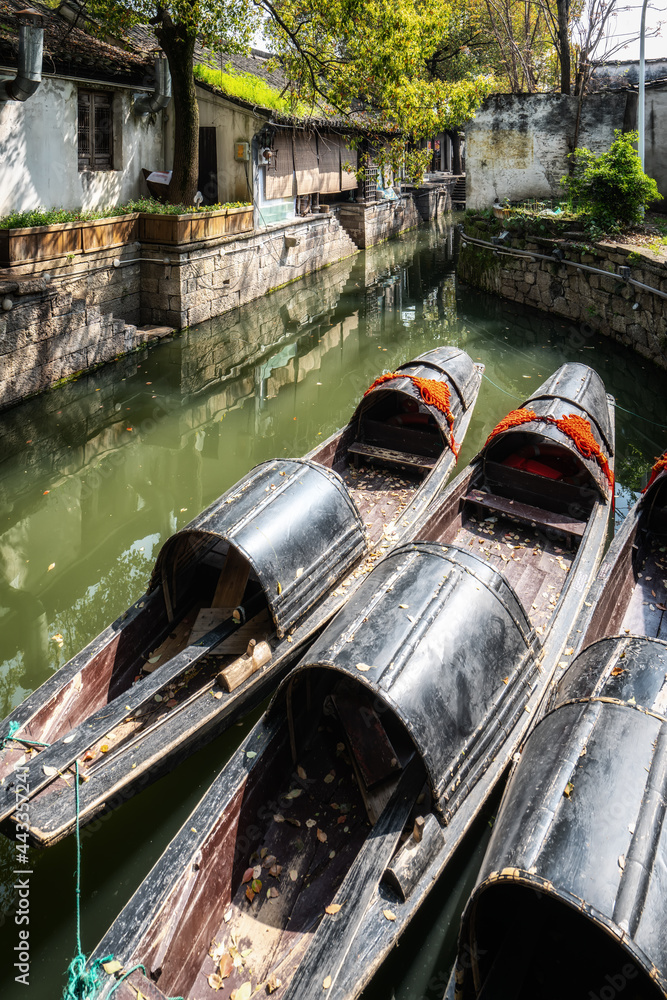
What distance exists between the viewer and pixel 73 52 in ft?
41.7

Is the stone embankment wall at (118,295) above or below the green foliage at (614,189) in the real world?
below

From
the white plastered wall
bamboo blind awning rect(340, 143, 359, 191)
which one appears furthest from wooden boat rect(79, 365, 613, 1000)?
bamboo blind awning rect(340, 143, 359, 191)

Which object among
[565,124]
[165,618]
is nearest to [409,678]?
[165,618]

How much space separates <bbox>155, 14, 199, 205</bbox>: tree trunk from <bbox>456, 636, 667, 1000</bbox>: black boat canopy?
44.1ft

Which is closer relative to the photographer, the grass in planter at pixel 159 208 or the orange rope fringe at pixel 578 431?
the orange rope fringe at pixel 578 431

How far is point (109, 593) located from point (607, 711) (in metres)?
4.99

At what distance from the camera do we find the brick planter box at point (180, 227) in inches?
551

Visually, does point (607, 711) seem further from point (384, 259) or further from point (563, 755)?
point (384, 259)

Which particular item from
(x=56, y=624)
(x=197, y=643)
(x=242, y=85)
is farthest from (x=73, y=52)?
(x=197, y=643)

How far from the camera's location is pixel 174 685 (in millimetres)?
5168

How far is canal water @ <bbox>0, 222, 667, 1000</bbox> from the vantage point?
13.8 feet

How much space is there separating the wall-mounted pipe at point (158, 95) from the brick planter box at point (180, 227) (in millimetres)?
2454

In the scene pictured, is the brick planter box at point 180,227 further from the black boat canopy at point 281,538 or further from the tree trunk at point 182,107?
the black boat canopy at point 281,538

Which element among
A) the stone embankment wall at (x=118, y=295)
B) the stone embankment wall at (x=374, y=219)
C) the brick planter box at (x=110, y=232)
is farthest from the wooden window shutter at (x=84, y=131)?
the stone embankment wall at (x=374, y=219)
